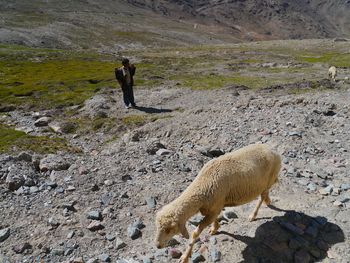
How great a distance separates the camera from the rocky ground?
9.52 m

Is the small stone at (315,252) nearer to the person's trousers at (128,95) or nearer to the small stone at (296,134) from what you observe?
the small stone at (296,134)

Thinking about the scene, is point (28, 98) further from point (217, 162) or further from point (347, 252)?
point (347, 252)

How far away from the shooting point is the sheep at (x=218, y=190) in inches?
327

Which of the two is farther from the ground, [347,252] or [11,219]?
[347,252]

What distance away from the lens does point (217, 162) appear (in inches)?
374

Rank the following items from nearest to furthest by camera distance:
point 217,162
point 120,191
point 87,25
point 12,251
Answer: point 217,162 → point 12,251 → point 120,191 → point 87,25

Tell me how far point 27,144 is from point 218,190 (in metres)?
12.5

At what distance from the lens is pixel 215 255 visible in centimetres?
910

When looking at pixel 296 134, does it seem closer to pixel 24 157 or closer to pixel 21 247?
pixel 24 157

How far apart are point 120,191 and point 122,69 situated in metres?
16.6

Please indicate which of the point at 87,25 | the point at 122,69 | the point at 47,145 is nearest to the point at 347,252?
the point at 47,145

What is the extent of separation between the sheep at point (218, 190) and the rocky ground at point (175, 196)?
0.92 meters

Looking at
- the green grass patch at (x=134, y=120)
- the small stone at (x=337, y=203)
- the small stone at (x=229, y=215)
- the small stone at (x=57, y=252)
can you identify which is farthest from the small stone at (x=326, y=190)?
the green grass patch at (x=134, y=120)

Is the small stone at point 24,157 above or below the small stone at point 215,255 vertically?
below
